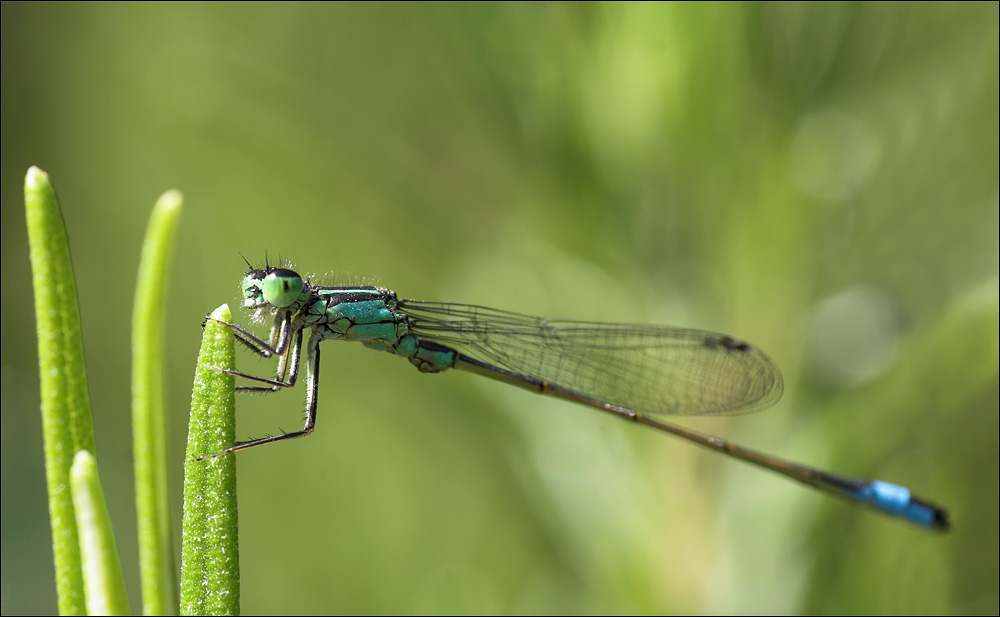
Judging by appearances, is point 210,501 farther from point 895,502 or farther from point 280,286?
point 895,502

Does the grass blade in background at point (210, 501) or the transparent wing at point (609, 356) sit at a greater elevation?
the transparent wing at point (609, 356)

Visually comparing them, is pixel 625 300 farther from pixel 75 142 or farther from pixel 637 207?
pixel 75 142

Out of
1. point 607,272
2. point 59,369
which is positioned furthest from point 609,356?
point 59,369

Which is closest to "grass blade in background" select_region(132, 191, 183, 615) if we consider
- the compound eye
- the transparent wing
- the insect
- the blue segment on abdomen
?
the insect

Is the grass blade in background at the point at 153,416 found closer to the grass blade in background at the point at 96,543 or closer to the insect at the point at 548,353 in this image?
the grass blade in background at the point at 96,543

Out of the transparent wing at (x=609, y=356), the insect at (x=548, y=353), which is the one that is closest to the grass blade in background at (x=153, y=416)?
the insect at (x=548, y=353)

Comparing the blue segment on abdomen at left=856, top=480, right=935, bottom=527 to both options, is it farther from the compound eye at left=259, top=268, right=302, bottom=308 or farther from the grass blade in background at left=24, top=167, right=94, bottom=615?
the grass blade in background at left=24, top=167, right=94, bottom=615

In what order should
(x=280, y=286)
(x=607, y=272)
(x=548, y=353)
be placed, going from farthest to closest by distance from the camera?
(x=548, y=353) → (x=280, y=286) → (x=607, y=272)
